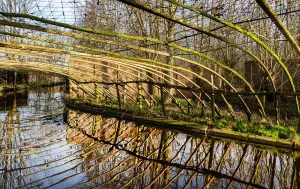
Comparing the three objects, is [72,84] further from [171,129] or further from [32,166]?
[32,166]

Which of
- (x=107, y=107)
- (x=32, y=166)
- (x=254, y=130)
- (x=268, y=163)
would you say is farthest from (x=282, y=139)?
(x=107, y=107)

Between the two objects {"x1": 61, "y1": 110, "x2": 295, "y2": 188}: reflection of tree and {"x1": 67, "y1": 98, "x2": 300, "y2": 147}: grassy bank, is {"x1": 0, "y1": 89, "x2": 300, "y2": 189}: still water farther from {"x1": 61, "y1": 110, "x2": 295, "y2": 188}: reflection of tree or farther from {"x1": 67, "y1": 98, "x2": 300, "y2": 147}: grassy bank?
{"x1": 67, "y1": 98, "x2": 300, "y2": 147}: grassy bank

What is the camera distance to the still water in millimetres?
4340

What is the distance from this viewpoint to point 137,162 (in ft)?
17.5

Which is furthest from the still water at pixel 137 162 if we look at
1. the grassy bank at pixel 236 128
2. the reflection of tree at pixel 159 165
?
the grassy bank at pixel 236 128

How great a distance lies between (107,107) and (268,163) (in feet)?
26.8

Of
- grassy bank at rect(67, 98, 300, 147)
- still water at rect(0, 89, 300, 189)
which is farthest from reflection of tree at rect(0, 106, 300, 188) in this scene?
grassy bank at rect(67, 98, 300, 147)

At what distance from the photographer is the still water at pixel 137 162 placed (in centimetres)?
434

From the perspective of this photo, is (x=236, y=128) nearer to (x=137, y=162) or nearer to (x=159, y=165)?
(x=159, y=165)

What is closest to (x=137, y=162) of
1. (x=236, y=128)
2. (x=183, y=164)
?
(x=183, y=164)

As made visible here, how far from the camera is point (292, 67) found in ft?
46.6

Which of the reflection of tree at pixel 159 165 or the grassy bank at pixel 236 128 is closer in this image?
the reflection of tree at pixel 159 165

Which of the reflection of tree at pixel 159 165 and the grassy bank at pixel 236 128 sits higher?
the grassy bank at pixel 236 128

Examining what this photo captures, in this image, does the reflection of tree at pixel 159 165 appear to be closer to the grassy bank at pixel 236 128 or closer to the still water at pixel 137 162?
the still water at pixel 137 162
